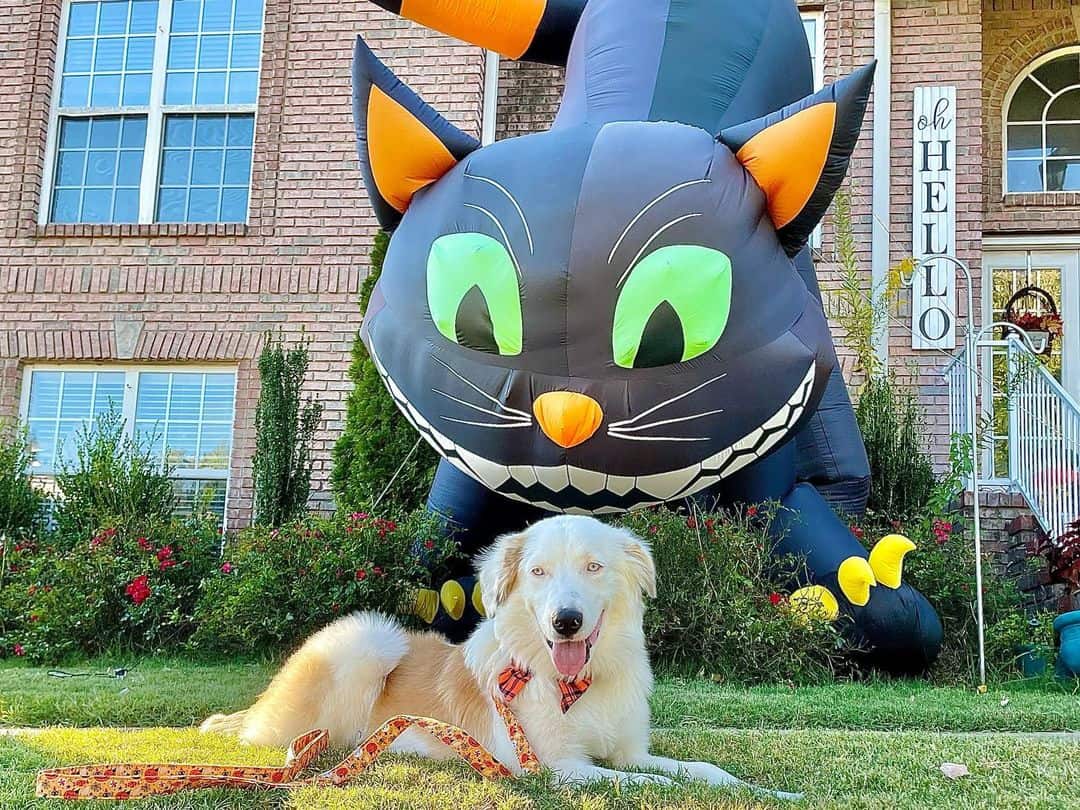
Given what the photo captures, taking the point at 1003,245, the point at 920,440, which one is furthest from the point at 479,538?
the point at 1003,245

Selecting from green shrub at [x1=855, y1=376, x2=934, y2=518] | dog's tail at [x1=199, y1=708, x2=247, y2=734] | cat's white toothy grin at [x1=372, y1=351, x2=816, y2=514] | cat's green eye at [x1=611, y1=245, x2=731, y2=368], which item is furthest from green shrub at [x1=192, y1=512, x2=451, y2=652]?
green shrub at [x1=855, y1=376, x2=934, y2=518]

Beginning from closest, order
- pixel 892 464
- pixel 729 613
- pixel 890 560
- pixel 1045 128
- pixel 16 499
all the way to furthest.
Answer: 1. pixel 890 560
2. pixel 729 613
3. pixel 892 464
4. pixel 16 499
5. pixel 1045 128

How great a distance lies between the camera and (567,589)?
273 centimetres

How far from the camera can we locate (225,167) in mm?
10172

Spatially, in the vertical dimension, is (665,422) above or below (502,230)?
below

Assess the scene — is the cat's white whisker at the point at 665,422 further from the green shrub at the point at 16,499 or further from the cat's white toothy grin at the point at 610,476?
the green shrub at the point at 16,499

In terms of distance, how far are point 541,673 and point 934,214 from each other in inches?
299

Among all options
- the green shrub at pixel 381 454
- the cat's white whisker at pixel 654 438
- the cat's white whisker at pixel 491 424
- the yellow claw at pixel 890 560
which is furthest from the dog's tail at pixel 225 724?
the green shrub at pixel 381 454

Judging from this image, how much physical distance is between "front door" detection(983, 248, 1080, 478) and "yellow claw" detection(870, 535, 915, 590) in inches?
214

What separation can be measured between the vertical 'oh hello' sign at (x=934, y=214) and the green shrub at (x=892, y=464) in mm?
1644

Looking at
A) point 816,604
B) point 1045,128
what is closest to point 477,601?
point 816,604

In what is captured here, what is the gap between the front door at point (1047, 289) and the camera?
979 centimetres

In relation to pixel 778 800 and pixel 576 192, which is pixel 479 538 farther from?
pixel 778 800

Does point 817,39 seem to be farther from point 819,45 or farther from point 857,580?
point 857,580
